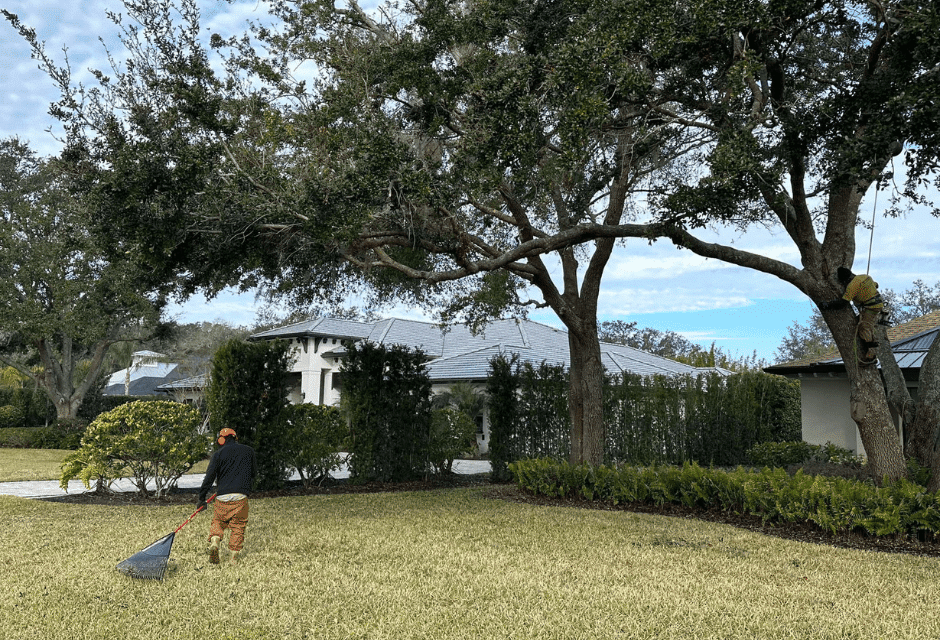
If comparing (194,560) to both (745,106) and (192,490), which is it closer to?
(192,490)

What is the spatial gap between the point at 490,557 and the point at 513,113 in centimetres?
589

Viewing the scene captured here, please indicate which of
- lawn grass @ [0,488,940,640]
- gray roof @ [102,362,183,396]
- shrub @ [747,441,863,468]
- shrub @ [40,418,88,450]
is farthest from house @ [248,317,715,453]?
gray roof @ [102,362,183,396]

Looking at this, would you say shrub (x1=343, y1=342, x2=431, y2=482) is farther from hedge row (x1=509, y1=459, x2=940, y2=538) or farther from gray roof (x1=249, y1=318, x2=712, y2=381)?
gray roof (x1=249, y1=318, x2=712, y2=381)

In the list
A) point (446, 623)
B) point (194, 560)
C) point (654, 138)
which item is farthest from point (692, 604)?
point (654, 138)

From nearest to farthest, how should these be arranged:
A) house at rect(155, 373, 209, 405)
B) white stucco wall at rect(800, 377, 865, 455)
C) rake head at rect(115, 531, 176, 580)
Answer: rake head at rect(115, 531, 176, 580)
white stucco wall at rect(800, 377, 865, 455)
house at rect(155, 373, 209, 405)

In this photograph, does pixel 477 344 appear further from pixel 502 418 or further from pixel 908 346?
pixel 908 346

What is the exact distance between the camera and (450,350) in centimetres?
3266

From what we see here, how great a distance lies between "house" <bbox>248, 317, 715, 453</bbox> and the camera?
2630 cm

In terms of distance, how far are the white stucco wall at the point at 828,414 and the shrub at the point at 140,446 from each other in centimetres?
1559

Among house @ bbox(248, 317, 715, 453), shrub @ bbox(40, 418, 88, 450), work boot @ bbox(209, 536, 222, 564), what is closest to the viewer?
work boot @ bbox(209, 536, 222, 564)

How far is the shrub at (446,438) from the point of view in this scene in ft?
51.3

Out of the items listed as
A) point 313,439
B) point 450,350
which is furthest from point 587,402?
point 450,350

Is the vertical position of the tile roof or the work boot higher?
the tile roof

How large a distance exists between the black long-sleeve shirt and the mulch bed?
218 inches
